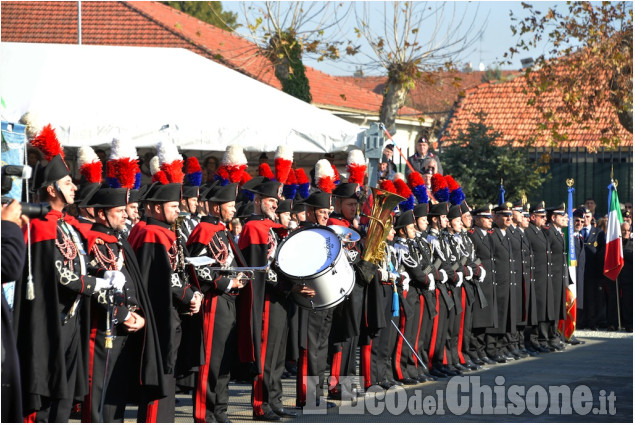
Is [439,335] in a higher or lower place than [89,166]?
lower

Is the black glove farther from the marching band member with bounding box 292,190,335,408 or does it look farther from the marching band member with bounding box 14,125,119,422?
the marching band member with bounding box 14,125,119,422

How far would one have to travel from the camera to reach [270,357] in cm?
914

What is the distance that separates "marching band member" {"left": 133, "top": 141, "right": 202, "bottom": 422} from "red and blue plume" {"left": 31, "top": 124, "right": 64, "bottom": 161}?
949mm

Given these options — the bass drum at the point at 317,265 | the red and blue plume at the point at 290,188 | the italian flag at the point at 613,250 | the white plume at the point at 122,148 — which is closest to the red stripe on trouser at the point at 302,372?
the bass drum at the point at 317,265

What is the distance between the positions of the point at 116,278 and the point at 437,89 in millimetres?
16676

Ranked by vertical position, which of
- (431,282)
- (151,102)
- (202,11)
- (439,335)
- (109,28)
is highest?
(202,11)

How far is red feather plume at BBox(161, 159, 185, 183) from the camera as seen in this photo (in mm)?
8305

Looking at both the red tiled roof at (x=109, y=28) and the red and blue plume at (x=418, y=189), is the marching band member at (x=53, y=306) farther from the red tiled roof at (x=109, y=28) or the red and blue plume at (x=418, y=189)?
the red tiled roof at (x=109, y=28)

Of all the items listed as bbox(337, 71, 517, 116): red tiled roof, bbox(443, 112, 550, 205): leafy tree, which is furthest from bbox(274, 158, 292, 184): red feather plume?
bbox(443, 112, 550, 205): leafy tree

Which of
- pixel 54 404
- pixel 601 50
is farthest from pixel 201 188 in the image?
pixel 601 50

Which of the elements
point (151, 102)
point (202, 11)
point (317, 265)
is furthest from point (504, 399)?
point (202, 11)

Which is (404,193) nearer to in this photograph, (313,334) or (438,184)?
(438,184)

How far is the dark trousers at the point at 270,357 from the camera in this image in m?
9.12

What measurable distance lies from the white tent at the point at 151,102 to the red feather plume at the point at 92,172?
5.17 metres
